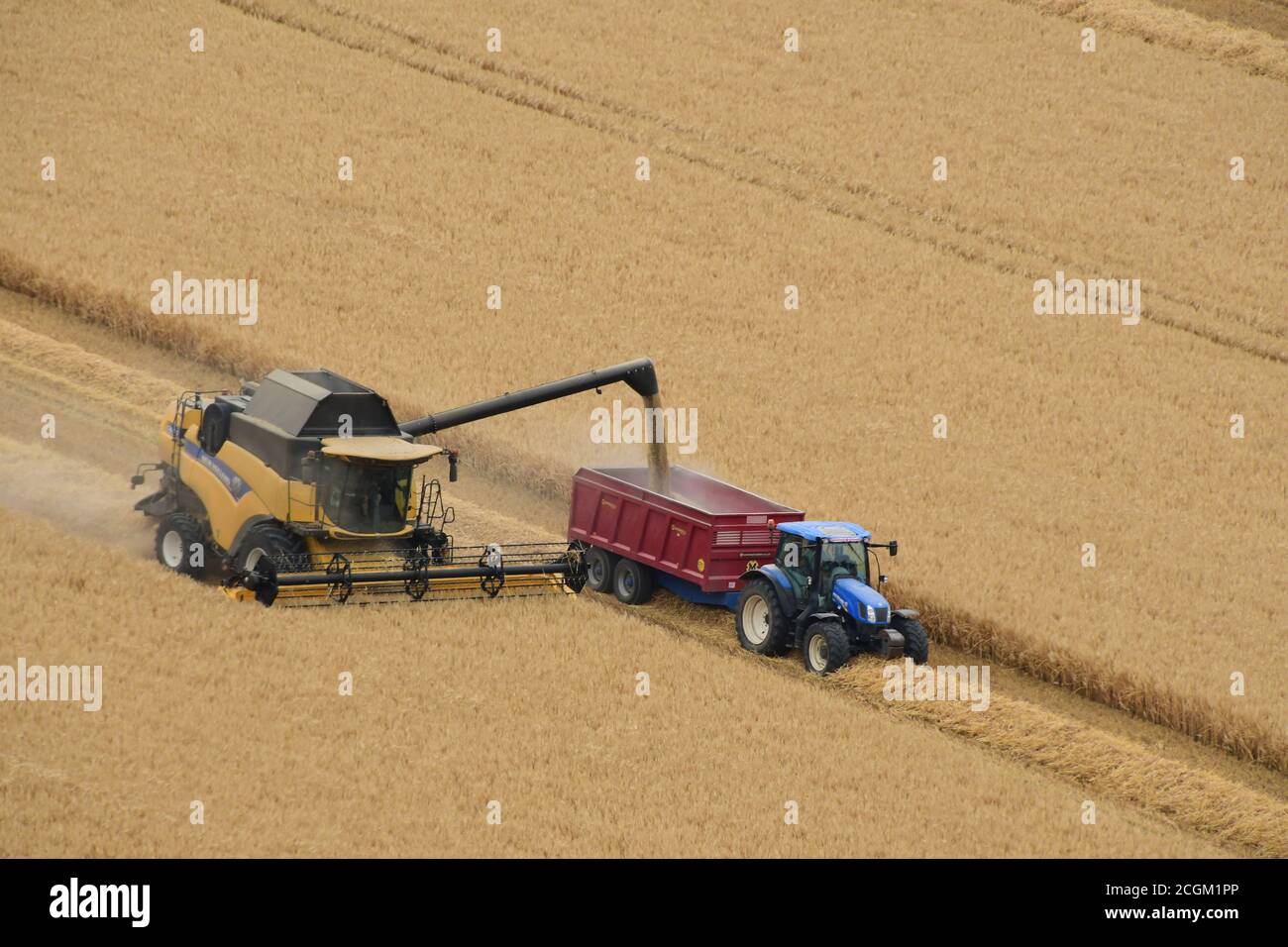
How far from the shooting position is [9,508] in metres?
21.0

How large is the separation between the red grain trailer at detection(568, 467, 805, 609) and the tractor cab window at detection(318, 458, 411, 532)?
10.5ft

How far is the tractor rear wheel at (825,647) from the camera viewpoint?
19.0m

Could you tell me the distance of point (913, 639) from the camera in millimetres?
19250

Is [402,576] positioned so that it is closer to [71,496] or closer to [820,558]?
[820,558]

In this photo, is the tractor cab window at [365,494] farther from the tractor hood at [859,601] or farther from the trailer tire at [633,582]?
the tractor hood at [859,601]

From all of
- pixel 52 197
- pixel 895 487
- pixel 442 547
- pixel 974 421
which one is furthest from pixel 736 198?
pixel 442 547

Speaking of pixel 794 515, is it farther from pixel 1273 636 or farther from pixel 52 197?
pixel 52 197

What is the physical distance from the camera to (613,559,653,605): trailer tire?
21.4 meters

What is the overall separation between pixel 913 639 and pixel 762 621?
195 cm

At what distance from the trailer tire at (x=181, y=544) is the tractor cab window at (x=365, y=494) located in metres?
1.69

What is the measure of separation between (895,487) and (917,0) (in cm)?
2310

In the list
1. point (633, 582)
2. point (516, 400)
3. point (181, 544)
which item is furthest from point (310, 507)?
point (633, 582)

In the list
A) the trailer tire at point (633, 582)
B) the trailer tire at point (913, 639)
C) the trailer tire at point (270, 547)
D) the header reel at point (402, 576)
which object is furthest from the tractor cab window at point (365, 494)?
the trailer tire at point (913, 639)

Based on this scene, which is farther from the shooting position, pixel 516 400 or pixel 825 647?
pixel 516 400
